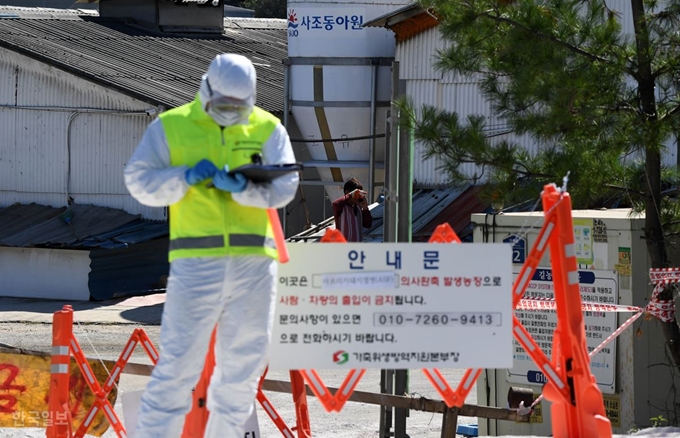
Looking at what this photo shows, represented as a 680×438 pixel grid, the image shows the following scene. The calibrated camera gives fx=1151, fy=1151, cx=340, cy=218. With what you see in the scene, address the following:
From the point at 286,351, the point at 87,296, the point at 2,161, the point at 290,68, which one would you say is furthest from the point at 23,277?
the point at 286,351

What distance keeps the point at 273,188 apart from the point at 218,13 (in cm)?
2255

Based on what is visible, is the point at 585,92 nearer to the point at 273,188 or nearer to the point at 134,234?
the point at 273,188

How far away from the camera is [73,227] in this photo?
1906cm

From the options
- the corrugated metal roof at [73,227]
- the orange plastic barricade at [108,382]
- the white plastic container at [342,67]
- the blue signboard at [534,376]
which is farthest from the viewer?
the white plastic container at [342,67]

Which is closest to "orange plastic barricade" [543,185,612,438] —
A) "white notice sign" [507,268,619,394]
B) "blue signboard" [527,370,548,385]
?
"white notice sign" [507,268,619,394]

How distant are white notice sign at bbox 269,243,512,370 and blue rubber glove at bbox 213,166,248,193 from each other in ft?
2.46

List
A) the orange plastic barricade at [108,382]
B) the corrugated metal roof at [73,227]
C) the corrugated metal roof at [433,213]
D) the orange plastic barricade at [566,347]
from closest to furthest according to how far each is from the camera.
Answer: the orange plastic barricade at [566,347], the orange plastic barricade at [108,382], the corrugated metal roof at [433,213], the corrugated metal roof at [73,227]

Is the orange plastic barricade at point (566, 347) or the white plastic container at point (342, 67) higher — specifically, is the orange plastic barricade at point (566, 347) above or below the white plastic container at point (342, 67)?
below

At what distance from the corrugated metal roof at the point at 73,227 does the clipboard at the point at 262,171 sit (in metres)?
13.0

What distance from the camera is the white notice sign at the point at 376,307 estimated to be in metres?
5.84

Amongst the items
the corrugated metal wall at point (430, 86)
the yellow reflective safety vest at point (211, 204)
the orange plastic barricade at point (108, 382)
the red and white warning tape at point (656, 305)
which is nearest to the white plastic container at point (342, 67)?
the corrugated metal wall at point (430, 86)

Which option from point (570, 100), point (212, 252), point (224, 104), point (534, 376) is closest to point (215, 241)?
point (212, 252)

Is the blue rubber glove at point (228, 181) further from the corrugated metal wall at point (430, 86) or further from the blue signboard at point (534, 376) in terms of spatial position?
the corrugated metal wall at point (430, 86)

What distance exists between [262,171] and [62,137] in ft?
51.1
